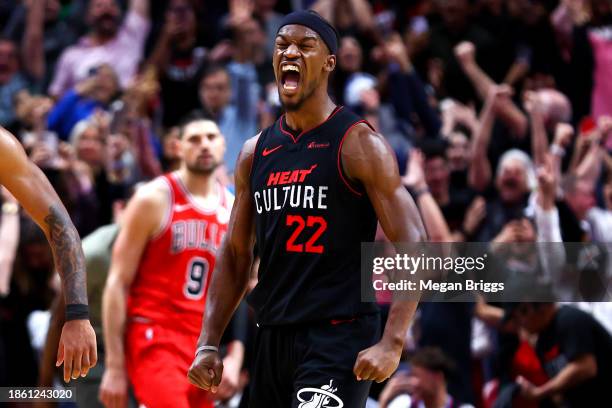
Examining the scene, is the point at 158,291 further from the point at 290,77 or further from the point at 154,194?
the point at 290,77

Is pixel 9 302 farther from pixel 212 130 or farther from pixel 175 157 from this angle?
pixel 212 130

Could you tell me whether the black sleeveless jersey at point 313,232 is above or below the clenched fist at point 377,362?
above

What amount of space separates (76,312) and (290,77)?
1.50m

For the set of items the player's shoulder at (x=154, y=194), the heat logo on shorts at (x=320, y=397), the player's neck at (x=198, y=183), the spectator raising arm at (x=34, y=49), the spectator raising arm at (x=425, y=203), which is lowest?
the heat logo on shorts at (x=320, y=397)

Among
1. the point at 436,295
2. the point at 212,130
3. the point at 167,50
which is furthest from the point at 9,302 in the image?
the point at 167,50

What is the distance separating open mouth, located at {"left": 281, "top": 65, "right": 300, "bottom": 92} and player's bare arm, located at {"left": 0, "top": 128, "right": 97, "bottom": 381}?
3.97 ft

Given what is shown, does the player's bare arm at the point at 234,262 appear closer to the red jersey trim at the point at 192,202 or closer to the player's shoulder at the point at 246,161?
the player's shoulder at the point at 246,161

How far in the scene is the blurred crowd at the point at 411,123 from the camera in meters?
8.33

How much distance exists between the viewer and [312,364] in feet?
16.9

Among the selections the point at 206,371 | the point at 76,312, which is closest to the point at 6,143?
the point at 76,312

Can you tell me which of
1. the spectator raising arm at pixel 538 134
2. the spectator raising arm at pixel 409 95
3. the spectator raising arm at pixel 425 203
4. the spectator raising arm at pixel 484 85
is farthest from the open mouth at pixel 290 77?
the spectator raising arm at pixel 409 95

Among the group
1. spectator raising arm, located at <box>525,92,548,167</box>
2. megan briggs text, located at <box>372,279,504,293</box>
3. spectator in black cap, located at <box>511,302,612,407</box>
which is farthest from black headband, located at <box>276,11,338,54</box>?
spectator raising arm, located at <box>525,92,548,167</box>

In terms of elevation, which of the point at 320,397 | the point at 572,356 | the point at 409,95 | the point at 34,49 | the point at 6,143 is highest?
the point at 34,49

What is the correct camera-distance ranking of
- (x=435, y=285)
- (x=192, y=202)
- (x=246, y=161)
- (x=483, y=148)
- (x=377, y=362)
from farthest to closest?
(x=483, y=148)
(x=192, y=202)
(x=435, y=285)
(x=246, y=161)
(x=377, y=362)
